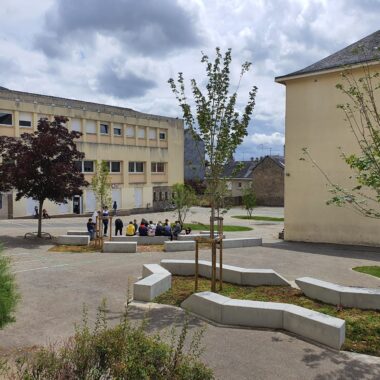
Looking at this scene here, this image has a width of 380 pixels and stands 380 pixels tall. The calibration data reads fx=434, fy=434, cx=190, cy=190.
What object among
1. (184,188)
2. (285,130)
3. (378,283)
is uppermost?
(285,130)

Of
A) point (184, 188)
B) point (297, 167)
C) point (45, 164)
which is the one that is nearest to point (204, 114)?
point (45, 164)

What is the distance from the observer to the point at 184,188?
33531mm

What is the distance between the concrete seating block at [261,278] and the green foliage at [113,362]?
6.36 m

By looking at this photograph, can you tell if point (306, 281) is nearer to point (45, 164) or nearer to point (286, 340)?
point (286, 340)

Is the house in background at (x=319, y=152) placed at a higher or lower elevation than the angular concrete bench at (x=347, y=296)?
higher

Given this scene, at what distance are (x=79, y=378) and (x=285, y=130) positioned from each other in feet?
69.8

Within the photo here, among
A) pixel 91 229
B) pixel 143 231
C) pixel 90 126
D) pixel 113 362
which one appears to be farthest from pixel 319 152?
pixel 90 126

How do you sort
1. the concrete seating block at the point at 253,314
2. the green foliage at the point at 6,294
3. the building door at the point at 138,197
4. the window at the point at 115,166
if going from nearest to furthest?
1. the green foliage at the point at 6,294
2. the concrete seating block at the point at 253,314
3. the window at the point at 115,166
4. the building door at the point at 138,197

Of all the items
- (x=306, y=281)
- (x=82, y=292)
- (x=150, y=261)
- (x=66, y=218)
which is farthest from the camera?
(x=66, y=218)

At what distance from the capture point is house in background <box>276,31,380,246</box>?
70.3ft

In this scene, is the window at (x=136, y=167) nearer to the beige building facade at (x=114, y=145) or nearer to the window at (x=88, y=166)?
the beige building facade at (x=114, y=145)

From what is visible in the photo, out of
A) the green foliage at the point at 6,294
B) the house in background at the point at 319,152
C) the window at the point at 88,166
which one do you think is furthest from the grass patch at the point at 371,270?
the window at the point at 88,166

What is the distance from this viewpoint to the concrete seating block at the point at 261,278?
10.9 meters

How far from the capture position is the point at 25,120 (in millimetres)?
38562
